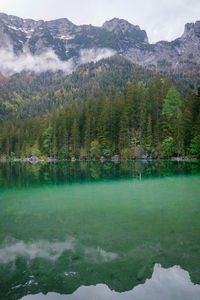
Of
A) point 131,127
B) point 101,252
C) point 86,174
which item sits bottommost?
point 86,174

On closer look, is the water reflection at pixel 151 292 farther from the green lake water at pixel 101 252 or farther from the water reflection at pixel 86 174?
the water reflection at pixel 86 174

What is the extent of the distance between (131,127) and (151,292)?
57334 millimetres

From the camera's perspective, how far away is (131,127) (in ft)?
197

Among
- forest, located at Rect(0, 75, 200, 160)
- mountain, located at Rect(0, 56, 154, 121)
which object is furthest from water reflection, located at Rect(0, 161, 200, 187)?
mountain, located at Rect(0, 56, 154, 121)

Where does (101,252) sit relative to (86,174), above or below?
above

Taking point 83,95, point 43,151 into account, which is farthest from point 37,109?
point 43,151

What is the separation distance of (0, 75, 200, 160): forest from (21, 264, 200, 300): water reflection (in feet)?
121

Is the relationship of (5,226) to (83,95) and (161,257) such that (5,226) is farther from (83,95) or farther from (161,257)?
(83,95)

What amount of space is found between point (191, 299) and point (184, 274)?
0.74 m

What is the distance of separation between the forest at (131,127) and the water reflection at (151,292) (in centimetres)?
3675

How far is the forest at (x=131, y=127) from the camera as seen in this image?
47531 mm

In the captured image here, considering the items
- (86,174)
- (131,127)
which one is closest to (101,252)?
(86,174)

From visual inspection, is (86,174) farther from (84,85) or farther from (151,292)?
(84,85)

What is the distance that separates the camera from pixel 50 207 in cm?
1013
